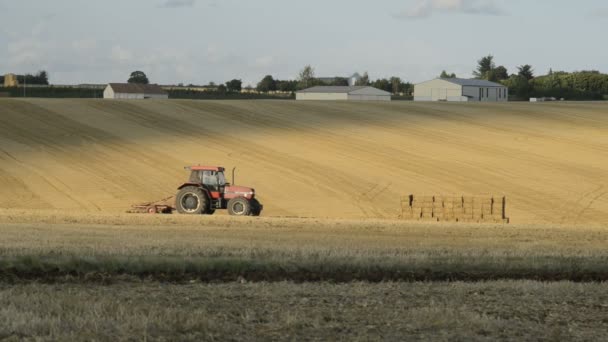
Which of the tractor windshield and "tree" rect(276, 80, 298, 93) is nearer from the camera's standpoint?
the tractor windshield

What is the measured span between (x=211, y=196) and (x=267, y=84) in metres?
121

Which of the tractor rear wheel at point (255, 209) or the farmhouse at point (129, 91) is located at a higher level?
the farmhouse at point (129, 91)

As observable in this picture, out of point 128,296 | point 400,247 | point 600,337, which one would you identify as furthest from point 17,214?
point 600,337

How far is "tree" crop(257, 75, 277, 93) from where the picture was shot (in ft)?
495

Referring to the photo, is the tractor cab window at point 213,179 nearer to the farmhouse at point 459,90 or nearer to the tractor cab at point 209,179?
the tractor cab at point 209,179

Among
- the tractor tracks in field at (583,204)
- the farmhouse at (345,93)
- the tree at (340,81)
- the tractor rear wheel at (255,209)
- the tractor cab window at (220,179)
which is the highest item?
the tree at (340,81)

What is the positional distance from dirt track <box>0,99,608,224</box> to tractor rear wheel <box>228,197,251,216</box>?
2.72m

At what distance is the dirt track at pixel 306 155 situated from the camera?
1474 inches

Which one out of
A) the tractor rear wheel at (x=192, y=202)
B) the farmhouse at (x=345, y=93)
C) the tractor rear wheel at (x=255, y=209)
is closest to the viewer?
the tractor rear wheel at (x=192, y=202)

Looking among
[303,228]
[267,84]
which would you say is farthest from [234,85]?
[303,228]

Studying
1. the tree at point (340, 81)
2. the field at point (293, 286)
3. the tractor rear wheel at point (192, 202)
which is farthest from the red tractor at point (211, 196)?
the tree at point (340, 81)

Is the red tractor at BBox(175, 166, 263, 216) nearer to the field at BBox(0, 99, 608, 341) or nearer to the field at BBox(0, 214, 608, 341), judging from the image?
the field at BBox(0, 99, 608, 341)

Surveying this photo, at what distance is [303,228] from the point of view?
28312 mm

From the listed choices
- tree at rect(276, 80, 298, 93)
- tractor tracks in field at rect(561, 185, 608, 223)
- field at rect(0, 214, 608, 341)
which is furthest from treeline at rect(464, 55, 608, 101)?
field at rect(0, 214, 608, 341)
